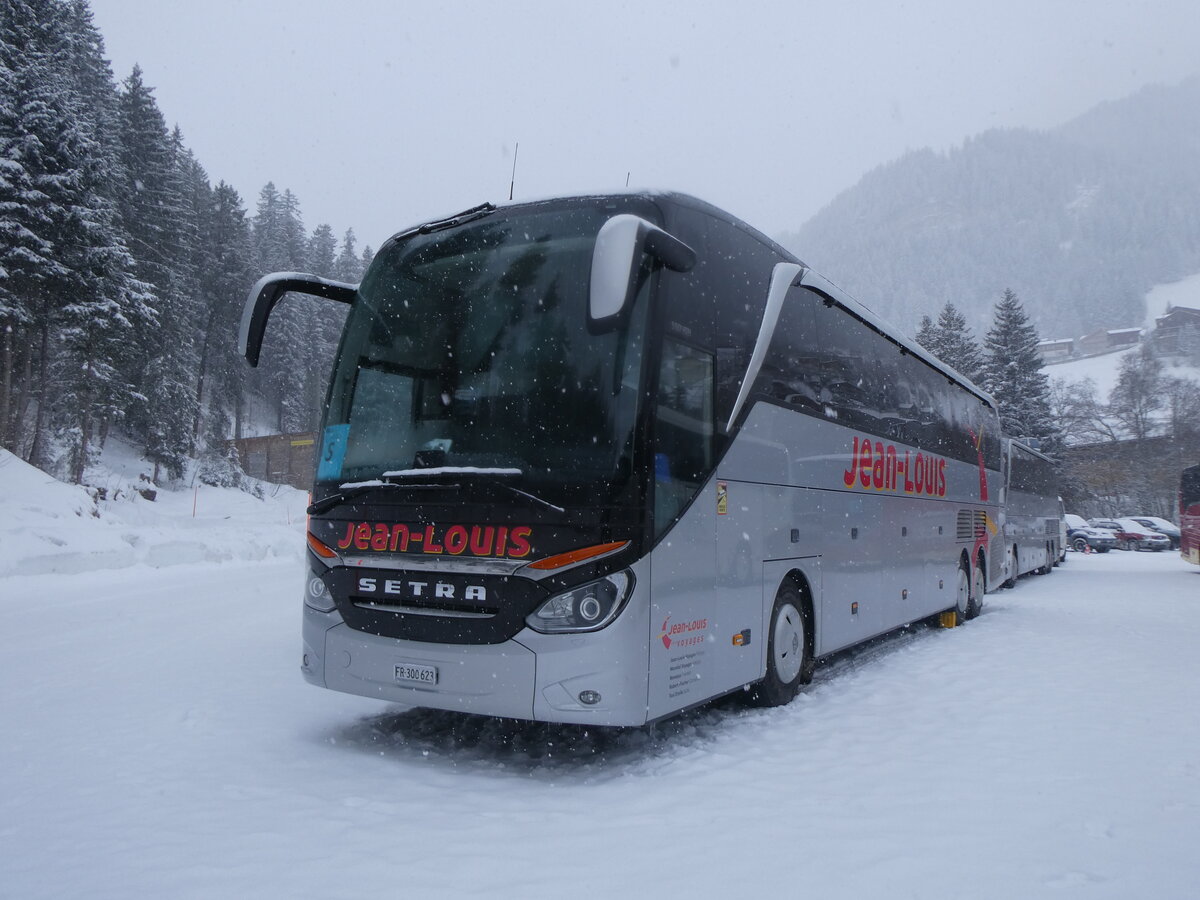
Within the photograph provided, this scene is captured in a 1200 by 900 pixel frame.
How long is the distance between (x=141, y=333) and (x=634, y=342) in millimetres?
37860

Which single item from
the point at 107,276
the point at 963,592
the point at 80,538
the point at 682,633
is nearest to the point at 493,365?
the point at 682,633

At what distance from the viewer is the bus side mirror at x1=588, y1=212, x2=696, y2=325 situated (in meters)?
4.32

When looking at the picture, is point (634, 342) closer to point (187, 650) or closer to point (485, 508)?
point (485, 508)

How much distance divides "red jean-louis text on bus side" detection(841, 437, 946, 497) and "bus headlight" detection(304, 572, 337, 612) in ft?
16.7

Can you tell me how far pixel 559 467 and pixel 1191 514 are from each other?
28.2 m

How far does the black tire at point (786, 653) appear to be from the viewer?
7.16 meters

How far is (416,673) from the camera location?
5.41 m

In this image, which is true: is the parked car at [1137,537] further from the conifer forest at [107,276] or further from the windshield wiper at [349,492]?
the windshield wiper at [349,492]

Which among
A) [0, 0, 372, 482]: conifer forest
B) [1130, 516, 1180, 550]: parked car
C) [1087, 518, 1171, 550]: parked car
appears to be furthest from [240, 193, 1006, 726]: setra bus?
[1130, 516, 1180, 550]: parked car

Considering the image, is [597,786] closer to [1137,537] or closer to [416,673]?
[416,673]

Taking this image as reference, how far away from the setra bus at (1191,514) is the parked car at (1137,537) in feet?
68.8

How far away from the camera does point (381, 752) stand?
576 cm

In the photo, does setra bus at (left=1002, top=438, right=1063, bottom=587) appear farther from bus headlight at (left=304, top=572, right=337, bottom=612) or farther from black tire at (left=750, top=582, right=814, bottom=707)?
bus headlight at (left=304, top=572, right=337, bottom=612)

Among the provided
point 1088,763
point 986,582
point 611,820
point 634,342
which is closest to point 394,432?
point 634,342
